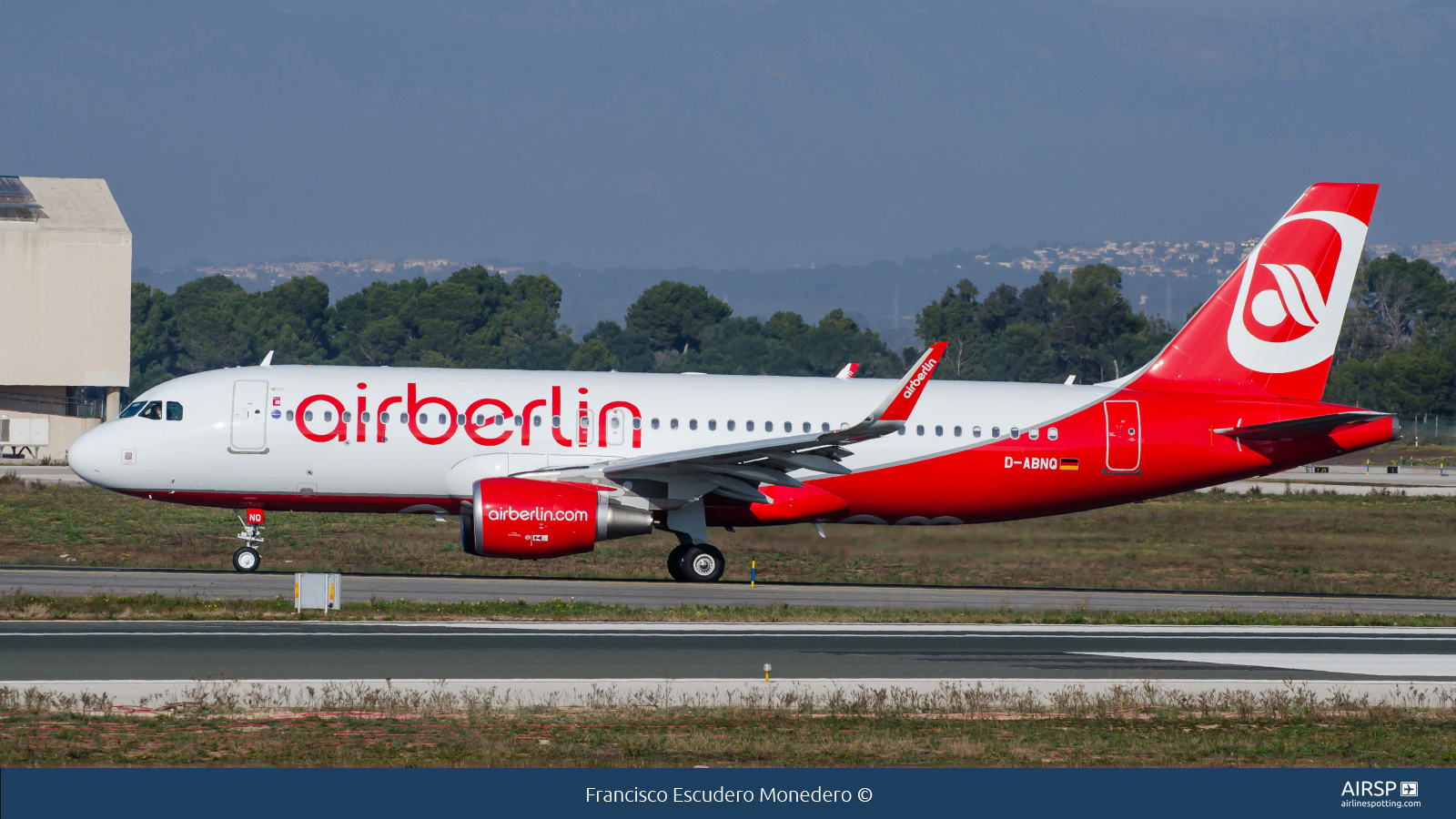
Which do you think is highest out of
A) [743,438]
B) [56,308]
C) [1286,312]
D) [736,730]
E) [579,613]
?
[56,308]

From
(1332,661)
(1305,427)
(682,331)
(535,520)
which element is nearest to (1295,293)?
(1305,427)

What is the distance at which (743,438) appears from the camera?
2881 cm

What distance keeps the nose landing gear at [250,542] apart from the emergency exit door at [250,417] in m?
1.38

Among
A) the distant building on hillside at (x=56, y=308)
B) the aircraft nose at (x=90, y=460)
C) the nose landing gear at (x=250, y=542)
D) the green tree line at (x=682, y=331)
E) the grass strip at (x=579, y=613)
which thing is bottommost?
the grass strip at (x=579, y=613)

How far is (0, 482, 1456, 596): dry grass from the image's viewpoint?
3006 centimetres

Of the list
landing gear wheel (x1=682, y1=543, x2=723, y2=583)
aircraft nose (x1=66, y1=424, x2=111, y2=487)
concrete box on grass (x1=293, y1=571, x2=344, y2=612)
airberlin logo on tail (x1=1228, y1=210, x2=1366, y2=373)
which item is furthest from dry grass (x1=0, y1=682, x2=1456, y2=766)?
airberlin logo on tail (x1=1228, y1=210, x2=1366, y2=373)

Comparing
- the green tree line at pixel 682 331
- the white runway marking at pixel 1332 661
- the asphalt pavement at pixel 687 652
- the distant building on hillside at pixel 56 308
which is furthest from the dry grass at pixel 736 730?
the green tree line at pixel 682 331

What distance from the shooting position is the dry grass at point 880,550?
1184 inches

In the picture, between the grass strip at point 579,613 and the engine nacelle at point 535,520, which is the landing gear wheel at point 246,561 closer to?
the grass strip at point 579,613

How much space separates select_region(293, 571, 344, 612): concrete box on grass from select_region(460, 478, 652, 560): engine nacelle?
387 cm

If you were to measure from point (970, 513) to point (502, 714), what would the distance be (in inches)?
656

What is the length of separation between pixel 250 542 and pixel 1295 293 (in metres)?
22.0

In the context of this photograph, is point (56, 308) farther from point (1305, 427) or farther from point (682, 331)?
point (682, 331)

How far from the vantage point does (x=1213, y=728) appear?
15.4 m
